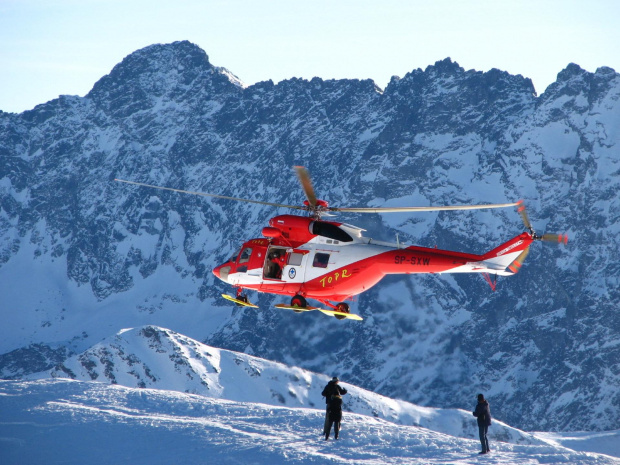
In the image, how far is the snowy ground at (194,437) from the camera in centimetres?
2956

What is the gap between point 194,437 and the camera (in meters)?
31.4

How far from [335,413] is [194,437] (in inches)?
196

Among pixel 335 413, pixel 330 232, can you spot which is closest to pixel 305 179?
pixel 330 232

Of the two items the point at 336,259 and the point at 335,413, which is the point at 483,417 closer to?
the point at 335,413

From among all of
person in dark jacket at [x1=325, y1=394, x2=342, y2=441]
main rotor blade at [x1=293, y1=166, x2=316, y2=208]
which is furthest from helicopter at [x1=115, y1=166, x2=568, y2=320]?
person in dark jacket at [x1=325, y1=394, x2=342, y2=441]

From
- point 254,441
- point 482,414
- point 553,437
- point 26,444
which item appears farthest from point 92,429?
point 553,437

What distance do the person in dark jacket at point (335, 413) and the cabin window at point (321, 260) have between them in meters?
5.72

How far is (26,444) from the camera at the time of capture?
30.8 meters

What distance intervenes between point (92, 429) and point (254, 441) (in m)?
5.89

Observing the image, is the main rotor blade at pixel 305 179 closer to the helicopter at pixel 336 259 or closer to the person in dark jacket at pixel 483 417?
the helicopter at pixel 336 259

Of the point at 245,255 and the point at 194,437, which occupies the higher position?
the point at 245,255

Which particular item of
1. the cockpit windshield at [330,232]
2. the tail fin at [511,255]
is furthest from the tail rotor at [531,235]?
the cockpit windshield at [330,232]

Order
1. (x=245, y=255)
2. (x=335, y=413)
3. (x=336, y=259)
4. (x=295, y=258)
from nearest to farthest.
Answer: (x=335, y=413)
(x=336, y=259)
(x=295, y=258)
(x=245, y=255)

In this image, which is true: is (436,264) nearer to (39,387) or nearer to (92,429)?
(92,429)
